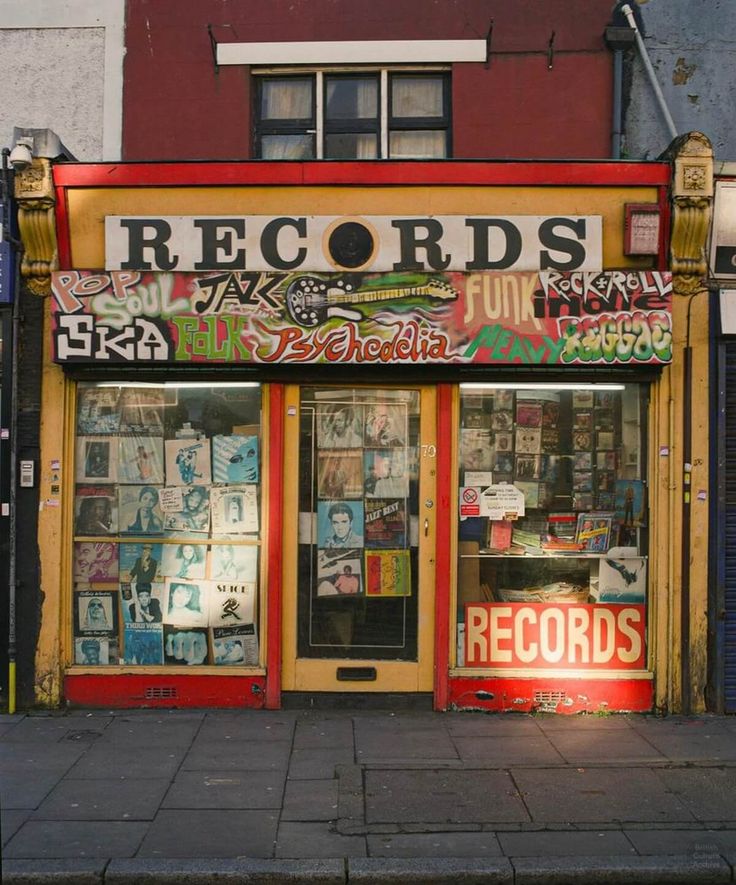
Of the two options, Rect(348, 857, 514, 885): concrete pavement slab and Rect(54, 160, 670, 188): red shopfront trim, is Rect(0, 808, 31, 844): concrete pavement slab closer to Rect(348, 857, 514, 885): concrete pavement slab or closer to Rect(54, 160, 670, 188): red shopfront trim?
Rect(348, 857, 514, 885): concrete pavement slab

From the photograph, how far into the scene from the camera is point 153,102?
898cm

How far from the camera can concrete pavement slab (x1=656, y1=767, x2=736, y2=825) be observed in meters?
5.62

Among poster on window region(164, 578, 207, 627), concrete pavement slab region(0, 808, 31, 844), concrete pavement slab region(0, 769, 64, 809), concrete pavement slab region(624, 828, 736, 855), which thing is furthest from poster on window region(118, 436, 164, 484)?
concrete pavement slab region(624, 828, 736, 855)

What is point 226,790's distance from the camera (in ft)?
19.4

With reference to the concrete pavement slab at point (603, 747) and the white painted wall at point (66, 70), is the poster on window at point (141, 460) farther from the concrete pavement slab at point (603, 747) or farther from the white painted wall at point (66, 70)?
the concrete pavement slab at point (603, 747)

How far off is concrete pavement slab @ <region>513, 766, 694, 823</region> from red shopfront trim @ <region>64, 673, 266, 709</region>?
2573mm

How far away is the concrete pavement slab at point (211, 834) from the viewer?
16.3 feet

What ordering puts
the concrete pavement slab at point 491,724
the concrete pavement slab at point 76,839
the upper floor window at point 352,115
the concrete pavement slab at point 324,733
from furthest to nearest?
1. the upper floor window at point 352,115
2. the concrete pavement slab at point 491,724
3. the concrete pavement slab at point 324,733
4. the concrete pavement slab at point 76,839

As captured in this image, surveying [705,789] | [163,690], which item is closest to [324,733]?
[163,690]

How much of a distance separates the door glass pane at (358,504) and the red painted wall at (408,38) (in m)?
2.83

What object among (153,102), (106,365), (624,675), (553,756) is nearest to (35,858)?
(553,756)

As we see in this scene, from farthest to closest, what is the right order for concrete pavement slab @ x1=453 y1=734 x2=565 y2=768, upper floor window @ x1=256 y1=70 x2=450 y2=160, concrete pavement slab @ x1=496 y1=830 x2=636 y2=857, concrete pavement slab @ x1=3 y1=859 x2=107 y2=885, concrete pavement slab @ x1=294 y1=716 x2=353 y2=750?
upper floor window @ x1=256 y1=70 x2=450 y2=160, concrete pavement slab @ x1=294 y1=716 x2=353 y2=750, concrete pavement slab @ x1=453 y1=734 x2=565 y2=768, concrete pavement slab @ x1=496 y1=830 x2=636 y2=857, concrete pavement slab @ x1=3 y1=859 x2=107 y2=885

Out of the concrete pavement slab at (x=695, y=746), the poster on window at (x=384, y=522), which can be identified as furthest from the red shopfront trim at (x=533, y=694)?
the poster on window at (x=384, y=522)

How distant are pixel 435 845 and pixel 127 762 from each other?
8.11ft
